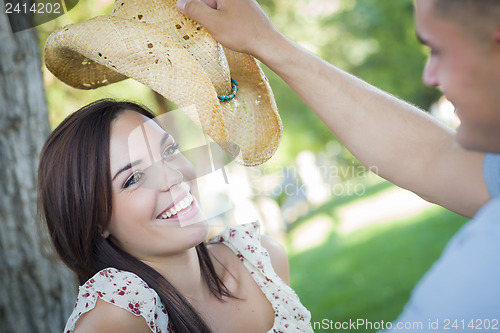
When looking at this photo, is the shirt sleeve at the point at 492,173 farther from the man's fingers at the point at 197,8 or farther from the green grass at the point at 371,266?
the green grass at the point at 371,266

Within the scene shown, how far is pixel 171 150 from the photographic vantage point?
2.14 m

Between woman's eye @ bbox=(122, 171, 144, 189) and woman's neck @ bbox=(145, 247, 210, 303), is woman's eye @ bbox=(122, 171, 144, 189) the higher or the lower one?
the higher one

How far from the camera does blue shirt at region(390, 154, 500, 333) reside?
37.4 inches

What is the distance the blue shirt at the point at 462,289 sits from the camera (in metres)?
0.95

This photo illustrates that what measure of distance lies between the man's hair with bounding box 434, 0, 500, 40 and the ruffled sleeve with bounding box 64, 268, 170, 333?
135 cm

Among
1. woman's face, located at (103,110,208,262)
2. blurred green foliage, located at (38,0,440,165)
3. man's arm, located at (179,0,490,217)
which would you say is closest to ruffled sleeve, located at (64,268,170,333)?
woman's face, located at (103,110,208,262)

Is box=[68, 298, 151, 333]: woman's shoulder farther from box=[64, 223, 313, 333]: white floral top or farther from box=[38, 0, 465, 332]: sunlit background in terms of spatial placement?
box=[38, 0, 465, 332]: sunlit background

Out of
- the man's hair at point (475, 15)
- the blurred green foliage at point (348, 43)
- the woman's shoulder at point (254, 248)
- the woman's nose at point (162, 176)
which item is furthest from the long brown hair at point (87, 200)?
the blurred green foliage at point (348, 43)

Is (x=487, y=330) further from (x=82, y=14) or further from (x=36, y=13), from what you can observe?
(x=82, y=14)

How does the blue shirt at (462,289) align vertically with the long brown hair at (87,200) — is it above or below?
above

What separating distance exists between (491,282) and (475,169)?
32.9 inches

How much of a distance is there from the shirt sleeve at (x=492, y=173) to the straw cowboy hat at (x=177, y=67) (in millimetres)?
815

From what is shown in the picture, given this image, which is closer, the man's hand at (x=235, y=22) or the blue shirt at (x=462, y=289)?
the blue shirt at (x=462, y=289)

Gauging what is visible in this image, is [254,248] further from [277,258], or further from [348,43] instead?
[348,43]
